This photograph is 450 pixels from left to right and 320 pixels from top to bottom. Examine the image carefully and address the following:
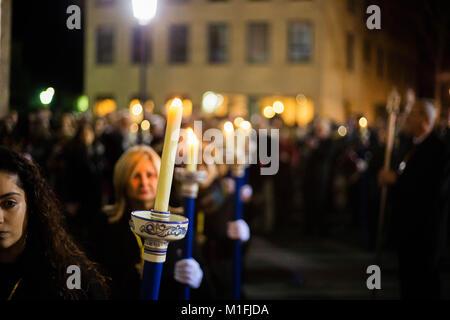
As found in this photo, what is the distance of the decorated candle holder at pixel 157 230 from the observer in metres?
1.48

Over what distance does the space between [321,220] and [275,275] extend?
3468 mm

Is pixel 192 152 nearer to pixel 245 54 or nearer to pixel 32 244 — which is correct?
pixel 32 244

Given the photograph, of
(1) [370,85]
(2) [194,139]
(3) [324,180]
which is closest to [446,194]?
(2) [194,139]

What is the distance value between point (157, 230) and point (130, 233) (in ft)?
6.28

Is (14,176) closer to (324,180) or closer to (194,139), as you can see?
(194,139)

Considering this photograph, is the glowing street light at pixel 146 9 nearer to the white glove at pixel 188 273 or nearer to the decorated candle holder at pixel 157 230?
the decorated candle holder at pixel 157 230

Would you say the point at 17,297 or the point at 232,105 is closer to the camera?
the point at 17,297

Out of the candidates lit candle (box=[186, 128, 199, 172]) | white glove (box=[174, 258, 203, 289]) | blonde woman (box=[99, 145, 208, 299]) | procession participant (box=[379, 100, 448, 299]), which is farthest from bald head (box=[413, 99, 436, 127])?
lit candle (box=[186, 128, 199, 172])

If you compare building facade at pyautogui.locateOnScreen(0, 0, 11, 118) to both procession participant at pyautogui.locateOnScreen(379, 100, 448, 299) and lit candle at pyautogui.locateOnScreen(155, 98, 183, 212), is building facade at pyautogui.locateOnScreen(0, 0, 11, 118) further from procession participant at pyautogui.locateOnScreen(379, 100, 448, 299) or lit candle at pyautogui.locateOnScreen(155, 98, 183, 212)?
procession participant at pyautogui.locateOnScreen(379, 100, 448, 299)

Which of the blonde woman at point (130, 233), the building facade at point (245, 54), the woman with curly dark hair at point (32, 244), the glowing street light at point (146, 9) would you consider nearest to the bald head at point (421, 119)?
the blonde woman at point (130, 233)

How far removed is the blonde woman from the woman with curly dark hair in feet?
2.56

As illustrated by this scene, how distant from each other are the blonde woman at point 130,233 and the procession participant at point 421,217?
2.69m

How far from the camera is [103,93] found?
33219 millimetres

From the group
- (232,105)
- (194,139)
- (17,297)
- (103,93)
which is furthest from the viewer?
(103,93)
